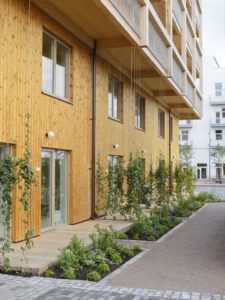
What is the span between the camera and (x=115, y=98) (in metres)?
17.6

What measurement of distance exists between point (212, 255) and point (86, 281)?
3.28m

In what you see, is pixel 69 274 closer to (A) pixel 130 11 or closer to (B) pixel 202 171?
(A) pixel 130 11

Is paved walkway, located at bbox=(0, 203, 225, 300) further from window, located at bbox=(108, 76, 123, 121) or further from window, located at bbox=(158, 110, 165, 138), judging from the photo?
window, located at bbox=(158, 110, 165, 138)

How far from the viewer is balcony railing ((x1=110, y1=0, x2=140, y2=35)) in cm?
1177

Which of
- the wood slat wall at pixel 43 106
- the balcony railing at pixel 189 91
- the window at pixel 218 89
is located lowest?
the wood slat wall at pixel 43 106

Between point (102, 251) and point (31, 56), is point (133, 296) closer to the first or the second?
point (102, 251)

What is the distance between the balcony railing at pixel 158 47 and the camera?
49.7 ft

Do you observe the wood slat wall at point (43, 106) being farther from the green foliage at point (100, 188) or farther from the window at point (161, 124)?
the window at point (161, 124)

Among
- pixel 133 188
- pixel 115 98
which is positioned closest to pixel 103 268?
pixel 133 188

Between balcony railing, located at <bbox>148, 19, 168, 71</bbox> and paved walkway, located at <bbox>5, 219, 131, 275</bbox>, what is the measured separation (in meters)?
5.92

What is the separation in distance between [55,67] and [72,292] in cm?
745

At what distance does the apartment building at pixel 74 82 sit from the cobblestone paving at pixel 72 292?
267cm

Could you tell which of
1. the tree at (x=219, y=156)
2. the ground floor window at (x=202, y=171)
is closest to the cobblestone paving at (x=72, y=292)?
the tree at (x=219, y=156)

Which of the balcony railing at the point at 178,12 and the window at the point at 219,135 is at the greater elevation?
the balcony railing at the point at 178,12
